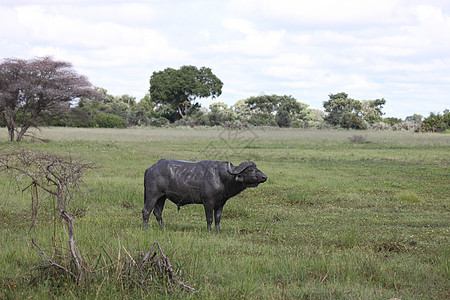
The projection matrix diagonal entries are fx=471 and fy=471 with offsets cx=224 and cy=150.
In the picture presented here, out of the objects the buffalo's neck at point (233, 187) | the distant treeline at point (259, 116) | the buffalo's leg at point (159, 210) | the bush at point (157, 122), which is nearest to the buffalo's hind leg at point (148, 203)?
the buffalo's leg at point (159, 210)

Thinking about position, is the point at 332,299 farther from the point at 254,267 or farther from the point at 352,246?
the point at 352,246

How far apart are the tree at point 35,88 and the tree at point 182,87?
47215 millimetres

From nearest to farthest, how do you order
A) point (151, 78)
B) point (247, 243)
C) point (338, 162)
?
1. point (247, 243)
2. point (338, 162)
3. point (151, 78)

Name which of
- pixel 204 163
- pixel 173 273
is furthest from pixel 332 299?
pixel 204 163

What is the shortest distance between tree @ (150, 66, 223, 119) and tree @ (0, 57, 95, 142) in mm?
47215

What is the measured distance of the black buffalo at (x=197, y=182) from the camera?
9211 millimetres

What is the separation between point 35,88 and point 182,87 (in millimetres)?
50389

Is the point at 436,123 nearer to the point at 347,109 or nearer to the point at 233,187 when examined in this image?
the point at 347,109

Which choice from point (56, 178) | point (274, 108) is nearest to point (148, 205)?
point (56, 178)

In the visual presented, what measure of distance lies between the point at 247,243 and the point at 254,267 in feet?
5.34

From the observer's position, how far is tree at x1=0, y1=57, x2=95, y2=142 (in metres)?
30.5

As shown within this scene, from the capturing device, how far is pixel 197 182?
30.5 ft

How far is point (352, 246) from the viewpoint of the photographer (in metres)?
8.16

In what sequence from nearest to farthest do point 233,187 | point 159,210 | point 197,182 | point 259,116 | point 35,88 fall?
1. point 197,182
2. point 233,187
3. point 159,210
4. point 35,88
5. point 259,116
